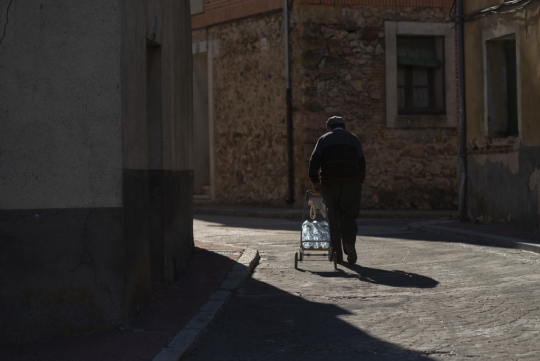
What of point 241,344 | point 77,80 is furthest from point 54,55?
point 241,344

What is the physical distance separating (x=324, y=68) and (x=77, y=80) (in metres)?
16.3

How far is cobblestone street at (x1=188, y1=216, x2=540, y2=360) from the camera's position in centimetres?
691

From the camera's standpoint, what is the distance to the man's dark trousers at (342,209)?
12172 millimetres

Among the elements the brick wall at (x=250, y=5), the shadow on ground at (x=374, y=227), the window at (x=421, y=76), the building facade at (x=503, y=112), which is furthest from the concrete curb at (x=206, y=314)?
the window at (x=421, y=76)

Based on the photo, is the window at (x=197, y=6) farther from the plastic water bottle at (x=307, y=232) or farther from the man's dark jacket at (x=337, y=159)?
the plastic water bottle at (x=307, y=232)

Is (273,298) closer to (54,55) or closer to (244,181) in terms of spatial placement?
(54,55)

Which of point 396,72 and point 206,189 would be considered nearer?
point 396,72

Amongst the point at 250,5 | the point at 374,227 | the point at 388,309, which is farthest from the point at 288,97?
the point at 388,309

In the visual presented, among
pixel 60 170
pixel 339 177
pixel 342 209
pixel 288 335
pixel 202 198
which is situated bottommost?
pixel 288 335

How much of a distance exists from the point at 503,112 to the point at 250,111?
874 centimetres

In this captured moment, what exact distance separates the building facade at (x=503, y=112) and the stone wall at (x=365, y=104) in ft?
17.8

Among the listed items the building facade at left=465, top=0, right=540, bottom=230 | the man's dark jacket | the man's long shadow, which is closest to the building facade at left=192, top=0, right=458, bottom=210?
the building facade at left=465, top=0, right=540, bottom=230

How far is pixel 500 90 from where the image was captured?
56.7ft

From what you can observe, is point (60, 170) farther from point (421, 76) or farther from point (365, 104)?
point (421, 76)
